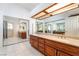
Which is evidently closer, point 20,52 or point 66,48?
point 66,48

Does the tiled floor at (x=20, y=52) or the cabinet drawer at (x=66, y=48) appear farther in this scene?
the tiled floor at (x=20, y=52)

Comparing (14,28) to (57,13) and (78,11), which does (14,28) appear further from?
(78,11)

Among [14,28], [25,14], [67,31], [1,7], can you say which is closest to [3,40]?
[14,28]

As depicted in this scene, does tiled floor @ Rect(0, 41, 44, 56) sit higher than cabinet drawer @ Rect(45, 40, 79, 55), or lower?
lower

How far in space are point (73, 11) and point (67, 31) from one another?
73cm

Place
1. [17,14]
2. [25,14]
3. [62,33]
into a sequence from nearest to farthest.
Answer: [62,33] → [17,14] → [25,14]

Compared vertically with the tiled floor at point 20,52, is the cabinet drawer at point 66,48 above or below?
above

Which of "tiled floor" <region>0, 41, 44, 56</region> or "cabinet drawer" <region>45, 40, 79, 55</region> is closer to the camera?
"cabinet drawer" <region>45, 40, 79, 55</region>

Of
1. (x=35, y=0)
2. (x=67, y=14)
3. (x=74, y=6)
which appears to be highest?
(x=35, y=0)

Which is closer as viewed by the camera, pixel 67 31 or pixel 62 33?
pixel 67 31

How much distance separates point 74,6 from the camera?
8.96ft

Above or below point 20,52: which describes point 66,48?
above

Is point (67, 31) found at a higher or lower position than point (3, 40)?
higher

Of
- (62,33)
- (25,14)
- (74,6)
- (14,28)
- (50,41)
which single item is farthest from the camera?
(25,14)
